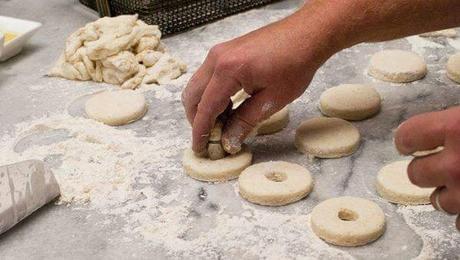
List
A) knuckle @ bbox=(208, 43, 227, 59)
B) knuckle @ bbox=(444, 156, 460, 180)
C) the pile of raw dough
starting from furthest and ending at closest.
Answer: the pile of raw dough → knuckle @ bbox=(208, 43, 227, 59) → knuckle @ bbox=(444, 156, 460, 180)

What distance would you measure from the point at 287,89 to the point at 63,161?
0.66 meters

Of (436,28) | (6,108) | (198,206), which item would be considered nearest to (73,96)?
(6,108)

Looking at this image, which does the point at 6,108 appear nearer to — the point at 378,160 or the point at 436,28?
the point at 378,160

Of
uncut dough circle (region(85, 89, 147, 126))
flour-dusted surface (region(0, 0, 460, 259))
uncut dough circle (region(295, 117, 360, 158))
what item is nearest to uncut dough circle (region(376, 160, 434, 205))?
flour-dusted surface (region(0, 0, 460, 259))

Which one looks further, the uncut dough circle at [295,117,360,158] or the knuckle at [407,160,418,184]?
the uncut dough circle at [295,117,360,158]

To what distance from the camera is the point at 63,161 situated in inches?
70.4

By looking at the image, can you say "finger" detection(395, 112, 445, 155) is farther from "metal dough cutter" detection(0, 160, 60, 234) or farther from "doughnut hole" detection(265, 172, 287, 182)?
"metal dough cutter" detection(0, 160, 60, 234)

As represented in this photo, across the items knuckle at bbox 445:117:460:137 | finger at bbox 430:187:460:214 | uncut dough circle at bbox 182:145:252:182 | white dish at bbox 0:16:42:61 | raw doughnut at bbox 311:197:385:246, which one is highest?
knuckle at bbox 445:117:460:137

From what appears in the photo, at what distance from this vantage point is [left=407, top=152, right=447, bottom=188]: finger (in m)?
1.03

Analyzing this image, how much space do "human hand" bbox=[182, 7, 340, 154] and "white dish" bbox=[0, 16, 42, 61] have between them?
3.40 feet

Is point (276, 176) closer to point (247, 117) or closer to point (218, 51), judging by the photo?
point (247, 117)

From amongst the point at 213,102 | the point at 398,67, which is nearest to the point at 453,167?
the point at 213,102

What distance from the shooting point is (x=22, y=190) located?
152cm

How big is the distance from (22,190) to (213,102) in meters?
0.50
